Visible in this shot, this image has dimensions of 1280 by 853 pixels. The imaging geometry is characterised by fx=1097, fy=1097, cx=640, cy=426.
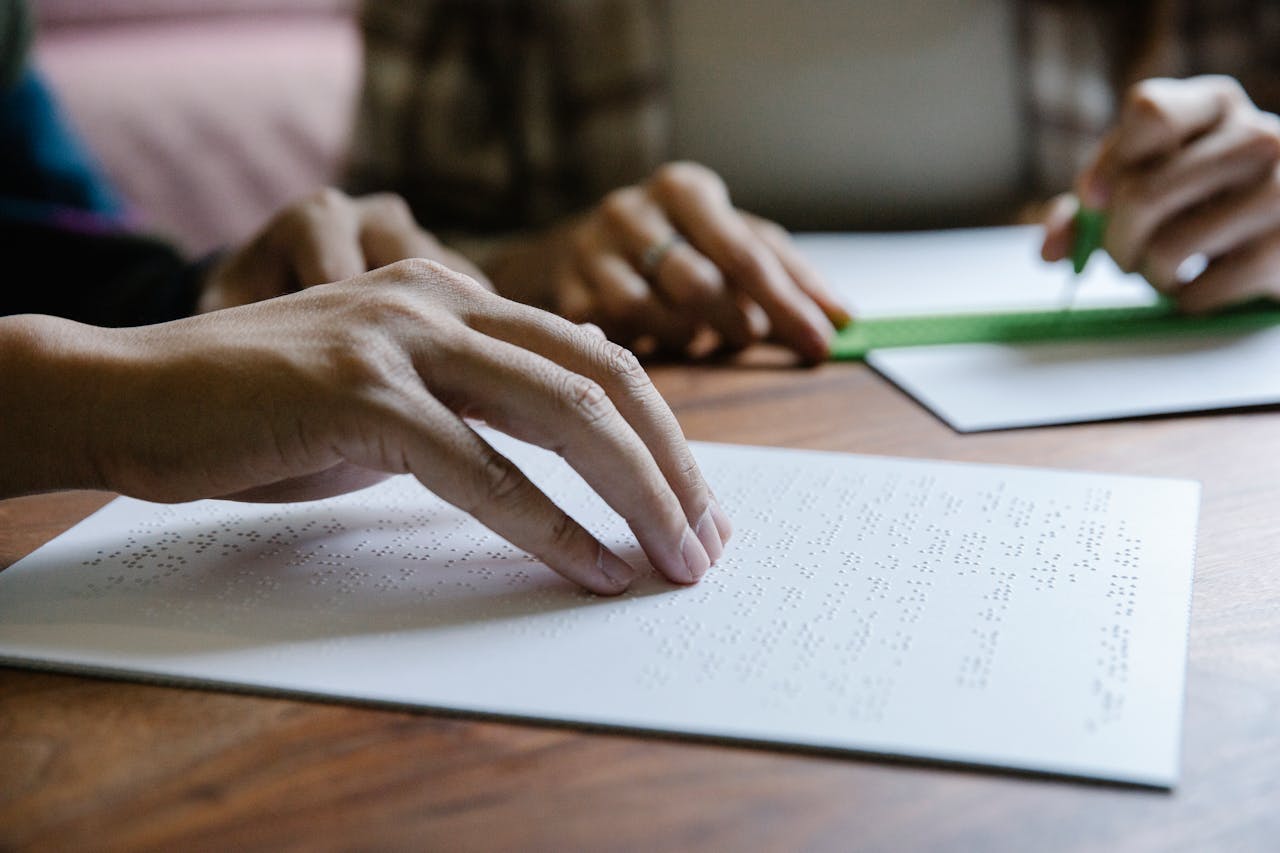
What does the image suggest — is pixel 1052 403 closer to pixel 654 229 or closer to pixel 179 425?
pixel 654 229

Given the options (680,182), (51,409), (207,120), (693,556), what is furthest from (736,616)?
(207,120)

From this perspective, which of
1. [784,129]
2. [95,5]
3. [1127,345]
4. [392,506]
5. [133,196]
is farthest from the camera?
[95,5]

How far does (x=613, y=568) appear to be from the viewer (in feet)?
1.69

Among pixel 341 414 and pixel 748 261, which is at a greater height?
pixel 341 414

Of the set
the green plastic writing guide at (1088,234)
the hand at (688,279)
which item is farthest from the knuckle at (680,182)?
the green plastic writing guide at (1088,234)

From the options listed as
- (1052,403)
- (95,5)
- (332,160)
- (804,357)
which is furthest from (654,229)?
(95,5)

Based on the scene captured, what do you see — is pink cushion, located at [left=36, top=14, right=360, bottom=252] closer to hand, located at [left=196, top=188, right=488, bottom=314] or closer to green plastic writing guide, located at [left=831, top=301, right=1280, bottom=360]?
hand, located at [left=196, top=188, right=488, bottom=314]

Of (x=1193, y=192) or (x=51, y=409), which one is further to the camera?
(x=1193, y=192)

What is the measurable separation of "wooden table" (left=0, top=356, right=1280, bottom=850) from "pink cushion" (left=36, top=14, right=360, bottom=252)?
166cm

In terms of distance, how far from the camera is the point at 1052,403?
2.55ft

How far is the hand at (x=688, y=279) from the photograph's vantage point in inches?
35.8

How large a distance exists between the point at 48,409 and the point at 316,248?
1.04 feet

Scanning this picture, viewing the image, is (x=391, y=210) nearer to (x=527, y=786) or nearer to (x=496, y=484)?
(x=496, y=484)

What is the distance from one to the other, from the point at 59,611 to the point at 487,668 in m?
0.21
